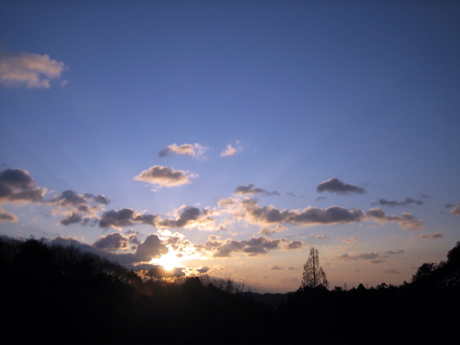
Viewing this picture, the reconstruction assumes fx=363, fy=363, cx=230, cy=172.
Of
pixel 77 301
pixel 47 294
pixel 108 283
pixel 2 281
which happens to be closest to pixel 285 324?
pixel 108 283

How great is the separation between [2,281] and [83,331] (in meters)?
7.19

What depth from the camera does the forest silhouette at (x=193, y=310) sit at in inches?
1089

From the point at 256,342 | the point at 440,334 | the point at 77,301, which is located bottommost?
the point at 256,342

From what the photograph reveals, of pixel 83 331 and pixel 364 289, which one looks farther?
pixel 364 289

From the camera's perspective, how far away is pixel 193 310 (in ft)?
134

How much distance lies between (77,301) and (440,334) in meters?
29.6

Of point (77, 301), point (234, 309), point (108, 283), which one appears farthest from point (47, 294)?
point (234, 309)

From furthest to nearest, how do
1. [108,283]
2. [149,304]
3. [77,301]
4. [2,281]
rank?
[149,304] < [108,283] < [77,301] < [2,281]

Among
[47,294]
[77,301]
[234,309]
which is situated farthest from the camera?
[234,309]

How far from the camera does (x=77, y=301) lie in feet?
103

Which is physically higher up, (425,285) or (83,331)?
(425,285)

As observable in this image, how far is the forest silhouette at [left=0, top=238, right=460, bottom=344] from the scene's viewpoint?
2767 cm

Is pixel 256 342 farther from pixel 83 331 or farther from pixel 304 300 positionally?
pixel 83 331

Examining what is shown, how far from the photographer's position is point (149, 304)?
135 feet
